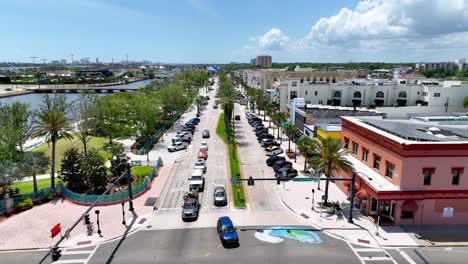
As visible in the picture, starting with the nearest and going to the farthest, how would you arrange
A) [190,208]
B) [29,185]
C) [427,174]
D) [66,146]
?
[427,174] < [190,208] < [29,185] < [66,146]

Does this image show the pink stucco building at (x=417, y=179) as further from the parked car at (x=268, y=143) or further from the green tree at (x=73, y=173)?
the green tree at (x=73, y=173)

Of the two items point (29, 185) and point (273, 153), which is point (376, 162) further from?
point (29, 185)

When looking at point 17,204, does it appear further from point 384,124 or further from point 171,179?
point 384,124

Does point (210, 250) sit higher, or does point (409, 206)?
point (409, 206)

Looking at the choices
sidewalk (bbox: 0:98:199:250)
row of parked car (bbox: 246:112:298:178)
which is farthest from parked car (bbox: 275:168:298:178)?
sidewalk (bbox: 0:98:199:250)

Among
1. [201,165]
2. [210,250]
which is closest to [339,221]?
[210,250]

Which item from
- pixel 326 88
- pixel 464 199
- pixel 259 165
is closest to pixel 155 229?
pixel 259 165
